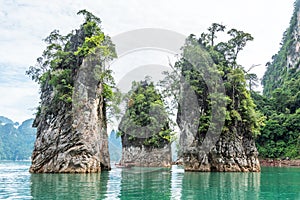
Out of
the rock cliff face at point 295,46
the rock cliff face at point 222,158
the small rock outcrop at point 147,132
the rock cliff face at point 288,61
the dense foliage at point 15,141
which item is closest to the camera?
the rock cliff face at point 222,158

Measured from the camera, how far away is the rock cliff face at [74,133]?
24.0 metres

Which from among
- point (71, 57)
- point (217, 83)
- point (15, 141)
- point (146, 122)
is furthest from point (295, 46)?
point (15, 141)

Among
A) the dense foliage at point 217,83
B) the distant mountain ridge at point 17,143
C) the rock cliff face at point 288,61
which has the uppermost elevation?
the rock cliff face at point 288,61

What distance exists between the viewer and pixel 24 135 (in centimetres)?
13238

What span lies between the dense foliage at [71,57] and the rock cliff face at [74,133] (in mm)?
675

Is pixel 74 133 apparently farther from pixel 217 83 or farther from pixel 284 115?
pixel 284 115

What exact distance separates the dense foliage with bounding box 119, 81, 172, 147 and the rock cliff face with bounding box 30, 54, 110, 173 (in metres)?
16.8

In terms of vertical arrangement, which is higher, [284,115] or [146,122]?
[284,115]

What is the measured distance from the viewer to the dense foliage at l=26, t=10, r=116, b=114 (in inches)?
1006

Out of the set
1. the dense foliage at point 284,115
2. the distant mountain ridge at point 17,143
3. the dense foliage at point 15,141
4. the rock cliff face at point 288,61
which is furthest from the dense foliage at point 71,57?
the dense foliage at point 15,141

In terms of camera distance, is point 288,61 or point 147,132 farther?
point 288,61

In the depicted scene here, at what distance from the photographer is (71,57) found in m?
27.2

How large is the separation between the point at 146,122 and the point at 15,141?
9584 centimetres

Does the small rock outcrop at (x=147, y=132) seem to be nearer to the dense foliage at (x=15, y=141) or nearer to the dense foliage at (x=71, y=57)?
the dense foliage at (x=71, y=57)
